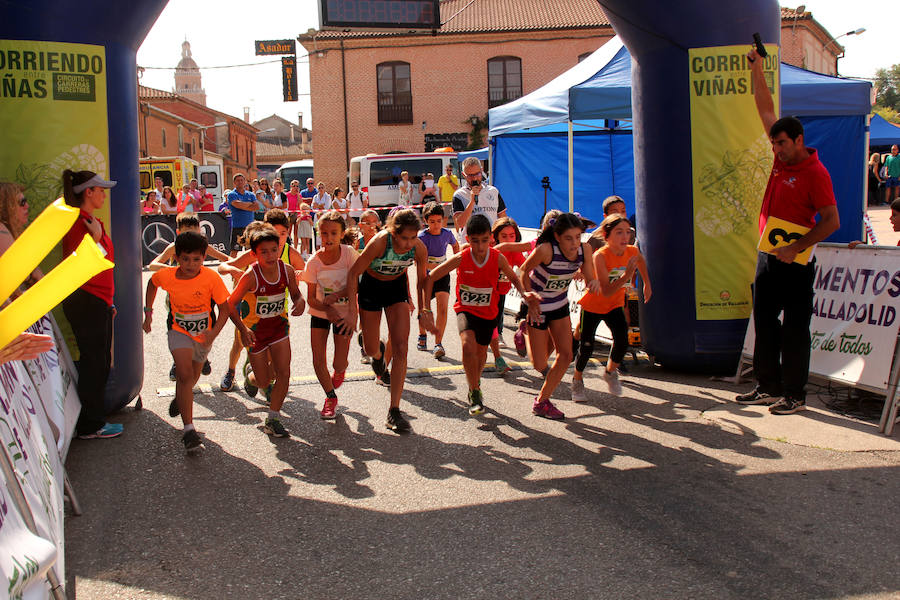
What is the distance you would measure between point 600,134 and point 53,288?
15.5 meters

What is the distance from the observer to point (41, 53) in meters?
5.91

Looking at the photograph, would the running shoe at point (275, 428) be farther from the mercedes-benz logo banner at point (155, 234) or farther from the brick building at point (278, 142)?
the brick building at point (278, 142)

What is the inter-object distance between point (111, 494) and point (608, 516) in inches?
112

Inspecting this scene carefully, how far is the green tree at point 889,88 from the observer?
93.2 metres

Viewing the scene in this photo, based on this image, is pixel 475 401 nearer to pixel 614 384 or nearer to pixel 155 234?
pixel 614 384

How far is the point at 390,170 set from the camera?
30297mm

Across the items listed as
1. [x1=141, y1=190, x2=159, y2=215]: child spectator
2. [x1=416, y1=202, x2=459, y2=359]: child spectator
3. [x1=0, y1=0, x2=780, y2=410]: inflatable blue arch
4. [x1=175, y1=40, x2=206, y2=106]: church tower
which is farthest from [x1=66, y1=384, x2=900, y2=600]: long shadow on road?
[x1=175, y1=40, x2=206, y2=106]: church tower

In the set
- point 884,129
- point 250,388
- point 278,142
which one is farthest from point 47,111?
point 278,142

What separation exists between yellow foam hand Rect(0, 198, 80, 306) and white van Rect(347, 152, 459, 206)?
28.0 metres

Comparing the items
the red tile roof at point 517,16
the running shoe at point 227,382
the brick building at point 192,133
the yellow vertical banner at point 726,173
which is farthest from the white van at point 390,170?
the brick building at point 192,133

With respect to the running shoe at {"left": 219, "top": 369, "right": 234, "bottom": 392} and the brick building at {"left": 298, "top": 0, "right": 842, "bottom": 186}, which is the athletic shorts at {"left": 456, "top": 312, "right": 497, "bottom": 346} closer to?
the running shoe at {"left": 219, "top": 369, "right": 234, "bottom": 392}

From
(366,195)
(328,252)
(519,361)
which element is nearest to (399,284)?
(328,252)

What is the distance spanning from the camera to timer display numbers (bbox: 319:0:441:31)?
1239cm

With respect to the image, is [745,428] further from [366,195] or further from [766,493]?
[366,195]
